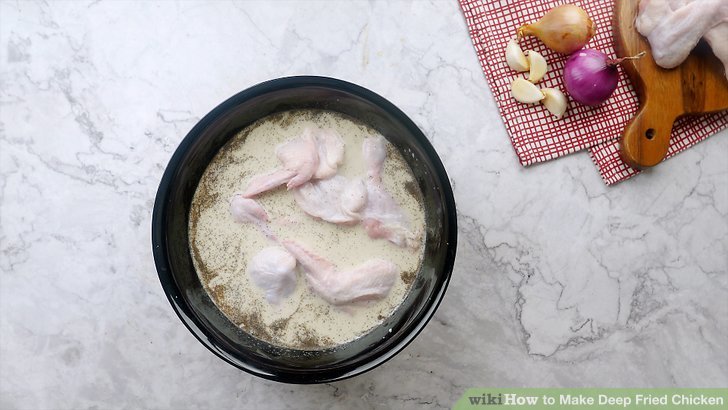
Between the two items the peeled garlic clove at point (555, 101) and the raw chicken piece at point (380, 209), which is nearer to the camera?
the raw chicken piece at point (380, 209)

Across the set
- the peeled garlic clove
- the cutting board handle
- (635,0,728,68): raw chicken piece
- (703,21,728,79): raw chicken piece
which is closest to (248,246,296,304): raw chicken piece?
the peeled garlic clove

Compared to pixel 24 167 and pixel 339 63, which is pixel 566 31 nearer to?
pixel 339 63

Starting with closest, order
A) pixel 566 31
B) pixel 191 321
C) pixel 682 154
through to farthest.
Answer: pixel 191 321 → pixel 566 31 → pixel 682 154

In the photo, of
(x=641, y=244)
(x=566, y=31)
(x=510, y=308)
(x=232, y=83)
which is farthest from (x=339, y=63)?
(x=641, y=244)

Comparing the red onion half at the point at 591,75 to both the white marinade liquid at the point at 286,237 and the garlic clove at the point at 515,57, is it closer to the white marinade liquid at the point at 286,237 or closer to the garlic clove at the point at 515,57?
the garlic clove at the point at 515,57

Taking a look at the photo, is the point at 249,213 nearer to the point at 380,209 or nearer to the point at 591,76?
the point at 380,209

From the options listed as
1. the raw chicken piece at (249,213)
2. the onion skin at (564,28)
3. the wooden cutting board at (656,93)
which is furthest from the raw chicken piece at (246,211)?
the wooden cutting board at (656,93)
